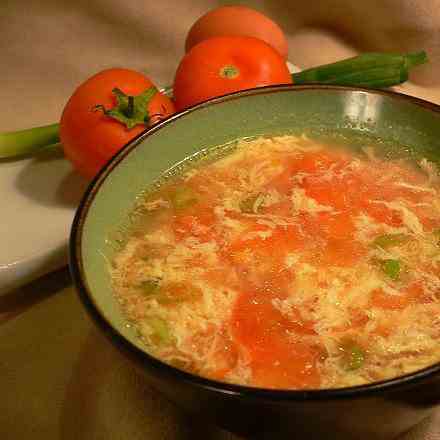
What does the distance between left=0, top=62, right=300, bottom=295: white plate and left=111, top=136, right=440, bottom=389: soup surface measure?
0.91 feet

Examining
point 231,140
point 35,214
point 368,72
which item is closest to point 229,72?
point 231,140

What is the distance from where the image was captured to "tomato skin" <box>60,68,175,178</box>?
1449 millimetres

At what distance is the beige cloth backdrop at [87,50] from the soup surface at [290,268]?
246 millimetres

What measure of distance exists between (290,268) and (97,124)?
585 mm

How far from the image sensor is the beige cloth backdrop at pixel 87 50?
1282 millimetres

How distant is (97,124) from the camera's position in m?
1.45

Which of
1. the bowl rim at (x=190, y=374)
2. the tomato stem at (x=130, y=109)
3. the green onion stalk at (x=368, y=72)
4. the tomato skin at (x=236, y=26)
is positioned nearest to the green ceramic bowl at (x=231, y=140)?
the bowl rim at (x=190, y=374)

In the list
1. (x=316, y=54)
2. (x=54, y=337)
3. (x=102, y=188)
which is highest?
(x=102, y=188)

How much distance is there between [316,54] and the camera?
7.29ft

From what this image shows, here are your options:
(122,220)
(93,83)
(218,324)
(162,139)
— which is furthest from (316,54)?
(218,324)

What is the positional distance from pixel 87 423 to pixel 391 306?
525 mm

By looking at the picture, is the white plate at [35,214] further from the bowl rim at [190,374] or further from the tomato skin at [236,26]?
the tomato skin at [236,26]

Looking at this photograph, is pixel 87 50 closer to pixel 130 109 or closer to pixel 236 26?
pixel 236 26

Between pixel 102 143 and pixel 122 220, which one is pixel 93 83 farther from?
pixel 122 220
